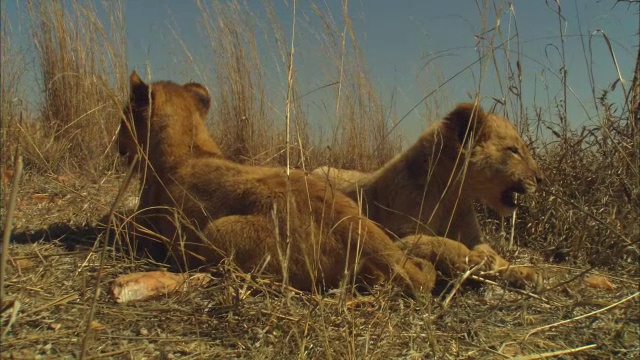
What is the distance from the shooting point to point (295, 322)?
2172 mm

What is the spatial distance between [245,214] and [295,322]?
37.7 inches

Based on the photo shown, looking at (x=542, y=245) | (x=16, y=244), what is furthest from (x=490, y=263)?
(x=16, y=244)

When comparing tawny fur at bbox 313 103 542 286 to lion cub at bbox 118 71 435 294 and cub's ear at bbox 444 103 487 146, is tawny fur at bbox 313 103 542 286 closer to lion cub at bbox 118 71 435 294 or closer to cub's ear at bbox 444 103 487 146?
cub's ear at bbox 444 103 487 146

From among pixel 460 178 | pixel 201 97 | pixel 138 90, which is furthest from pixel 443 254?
pixel 138 90

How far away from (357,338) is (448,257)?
1.18m

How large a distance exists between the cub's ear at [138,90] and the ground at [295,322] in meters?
1.13

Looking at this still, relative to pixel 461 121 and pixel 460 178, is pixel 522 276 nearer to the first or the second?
pixel 460 178

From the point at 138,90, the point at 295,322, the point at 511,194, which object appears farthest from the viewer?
the point at 511,194

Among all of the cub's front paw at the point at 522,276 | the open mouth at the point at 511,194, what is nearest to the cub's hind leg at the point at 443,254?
the cub's front paw at the point at 522,276

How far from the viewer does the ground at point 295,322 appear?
6.73 ft

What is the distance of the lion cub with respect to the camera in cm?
272

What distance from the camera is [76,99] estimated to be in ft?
21.3

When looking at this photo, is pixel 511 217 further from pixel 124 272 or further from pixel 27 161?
pixel 27 161

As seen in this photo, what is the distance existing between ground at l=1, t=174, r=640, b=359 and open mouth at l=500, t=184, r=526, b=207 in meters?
1.09
